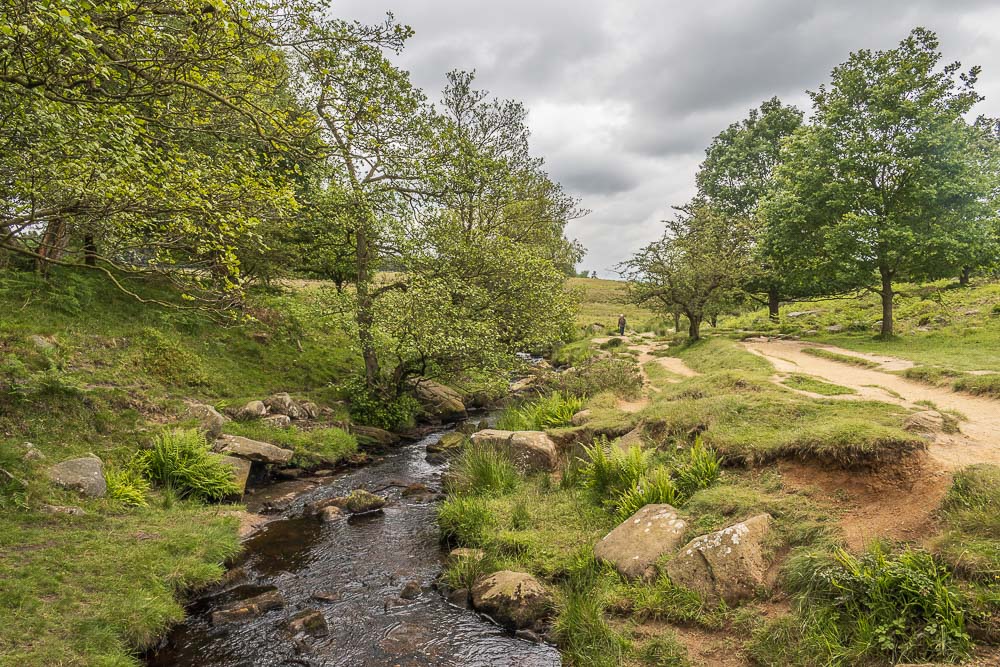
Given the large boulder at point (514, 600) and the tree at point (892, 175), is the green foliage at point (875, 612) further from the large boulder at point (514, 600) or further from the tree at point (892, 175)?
the tree at point (892, 175)

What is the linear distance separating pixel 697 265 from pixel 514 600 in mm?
23011

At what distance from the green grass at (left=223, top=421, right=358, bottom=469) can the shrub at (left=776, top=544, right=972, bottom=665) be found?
43.6ft

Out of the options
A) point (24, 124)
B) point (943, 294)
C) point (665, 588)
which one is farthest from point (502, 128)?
point (943, 294)

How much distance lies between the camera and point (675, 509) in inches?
356

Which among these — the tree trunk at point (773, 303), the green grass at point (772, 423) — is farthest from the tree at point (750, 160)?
the green grass at point (772, 423)

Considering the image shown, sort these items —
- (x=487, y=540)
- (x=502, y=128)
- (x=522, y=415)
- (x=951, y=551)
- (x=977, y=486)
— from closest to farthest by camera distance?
(x=951, y=551)
(x=977, y=486)
(x=487, y=540)
(x=522, y=415)
(x=502, y=128)

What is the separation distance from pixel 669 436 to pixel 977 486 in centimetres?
583

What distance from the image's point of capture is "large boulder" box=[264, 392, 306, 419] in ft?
58.2

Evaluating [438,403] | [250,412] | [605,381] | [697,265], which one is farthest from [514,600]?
[697,265]

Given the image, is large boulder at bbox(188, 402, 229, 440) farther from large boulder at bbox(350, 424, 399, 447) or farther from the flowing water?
large boulder at bbox(350, 424, 399, 447)

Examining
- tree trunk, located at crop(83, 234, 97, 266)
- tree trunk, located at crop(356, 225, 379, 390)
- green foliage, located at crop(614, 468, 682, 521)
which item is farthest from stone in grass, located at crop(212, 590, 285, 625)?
tree trunk, located at crop(356, 225, 379, 390)

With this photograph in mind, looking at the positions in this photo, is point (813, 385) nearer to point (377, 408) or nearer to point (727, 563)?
point (727, 563)

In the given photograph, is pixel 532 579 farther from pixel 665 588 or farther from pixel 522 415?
pixel 522 415

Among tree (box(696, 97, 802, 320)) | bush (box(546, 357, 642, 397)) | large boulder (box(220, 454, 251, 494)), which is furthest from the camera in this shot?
tree (box(696, 97, 802, 320))
